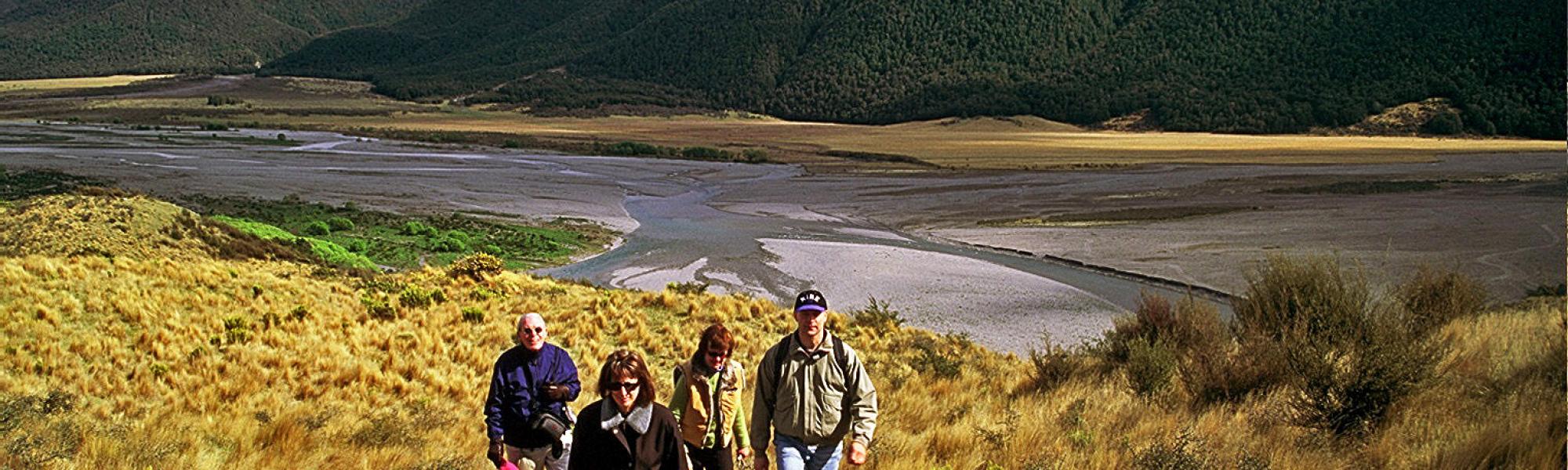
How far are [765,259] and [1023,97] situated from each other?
101414 mm

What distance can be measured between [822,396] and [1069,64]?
136972mm

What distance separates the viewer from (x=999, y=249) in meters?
30.9

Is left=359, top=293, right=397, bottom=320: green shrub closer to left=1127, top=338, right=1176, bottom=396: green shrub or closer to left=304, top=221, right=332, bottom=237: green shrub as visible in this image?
left=1127, top=338, right=1176, bottom=396: green shrub

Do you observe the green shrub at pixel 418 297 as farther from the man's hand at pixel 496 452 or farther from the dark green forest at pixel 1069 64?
the dark green forest at pixel 1069 64

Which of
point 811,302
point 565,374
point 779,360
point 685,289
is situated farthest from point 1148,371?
point 685,289

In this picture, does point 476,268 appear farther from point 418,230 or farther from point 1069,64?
point 1069,64

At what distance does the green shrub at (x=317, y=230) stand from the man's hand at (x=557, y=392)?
85.8 ft

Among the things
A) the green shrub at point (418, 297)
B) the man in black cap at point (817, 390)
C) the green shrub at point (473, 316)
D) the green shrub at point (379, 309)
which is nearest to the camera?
the man in black cap at point (817, 390)

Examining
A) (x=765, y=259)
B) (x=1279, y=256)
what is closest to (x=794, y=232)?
(x=765, y=259)

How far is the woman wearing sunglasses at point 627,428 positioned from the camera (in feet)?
15.4

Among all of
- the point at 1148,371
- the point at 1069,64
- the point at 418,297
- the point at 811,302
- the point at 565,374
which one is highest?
the point at 1069,64

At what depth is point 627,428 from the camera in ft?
15.6

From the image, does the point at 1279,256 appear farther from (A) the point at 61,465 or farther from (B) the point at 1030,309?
(A) the point at 61,465

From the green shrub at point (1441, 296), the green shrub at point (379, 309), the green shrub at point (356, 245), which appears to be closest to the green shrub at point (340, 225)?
the green shrub at point (356, 245)
